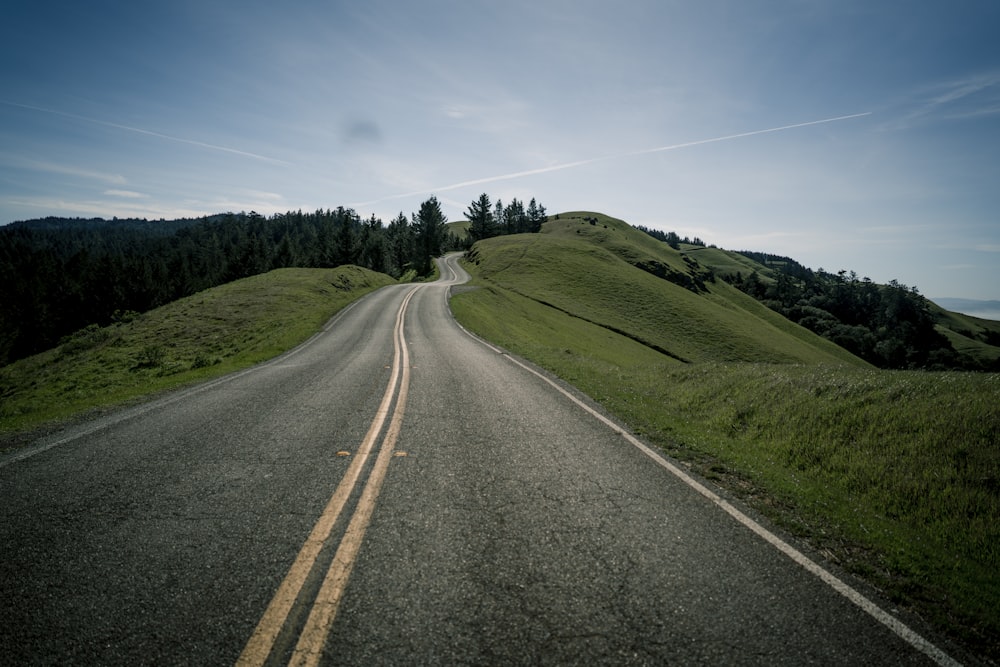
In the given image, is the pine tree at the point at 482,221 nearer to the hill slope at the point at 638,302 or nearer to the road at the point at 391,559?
the hill slope at the point at 638,302

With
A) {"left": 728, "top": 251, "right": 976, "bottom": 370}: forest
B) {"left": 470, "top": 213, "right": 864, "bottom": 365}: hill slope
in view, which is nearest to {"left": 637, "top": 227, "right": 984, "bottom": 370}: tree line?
{"left": 728, "top": 251, "right": 976, "bottom": 370}: forest

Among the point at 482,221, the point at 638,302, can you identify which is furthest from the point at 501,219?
the point at 638,302

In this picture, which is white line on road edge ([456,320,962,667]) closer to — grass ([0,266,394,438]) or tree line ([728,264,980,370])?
grass ([0,266,394,438])

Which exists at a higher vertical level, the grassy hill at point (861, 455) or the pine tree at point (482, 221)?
the pine tree at point (482, 221)

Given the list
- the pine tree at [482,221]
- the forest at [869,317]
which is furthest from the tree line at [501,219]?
the forest at [869,317]

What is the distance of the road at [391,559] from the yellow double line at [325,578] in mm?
16

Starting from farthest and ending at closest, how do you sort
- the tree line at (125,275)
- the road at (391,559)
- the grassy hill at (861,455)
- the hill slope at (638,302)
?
the tree line at (125,275) → the hill slope at (638,302) → the grassy hill at (861,455) → the road at (391,559)

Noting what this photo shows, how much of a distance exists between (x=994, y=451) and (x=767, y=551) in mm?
4984

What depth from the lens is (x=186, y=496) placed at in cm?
482

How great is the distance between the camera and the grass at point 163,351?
1314 cm

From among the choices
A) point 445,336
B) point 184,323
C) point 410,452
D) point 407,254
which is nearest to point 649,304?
point 445,336

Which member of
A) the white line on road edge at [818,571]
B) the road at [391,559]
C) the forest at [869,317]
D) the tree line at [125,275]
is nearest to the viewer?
the road at [391,559]

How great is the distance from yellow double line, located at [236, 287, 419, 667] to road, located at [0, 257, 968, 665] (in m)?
0.02

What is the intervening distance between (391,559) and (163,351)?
1004 inches
